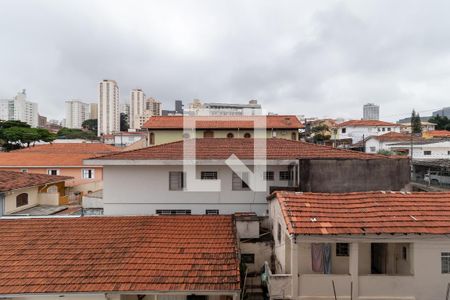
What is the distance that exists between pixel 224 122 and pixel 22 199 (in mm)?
16321

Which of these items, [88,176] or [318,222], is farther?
[88,176]

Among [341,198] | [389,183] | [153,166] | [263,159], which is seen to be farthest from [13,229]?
[389,183]

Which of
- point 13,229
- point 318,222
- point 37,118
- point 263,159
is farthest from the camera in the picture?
point 37,118

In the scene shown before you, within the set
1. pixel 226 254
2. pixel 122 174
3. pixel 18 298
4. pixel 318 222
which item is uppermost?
pixel 122 174

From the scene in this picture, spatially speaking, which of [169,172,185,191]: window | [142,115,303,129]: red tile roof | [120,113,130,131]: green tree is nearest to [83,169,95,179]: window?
[142,115,303,129]: red tile roof

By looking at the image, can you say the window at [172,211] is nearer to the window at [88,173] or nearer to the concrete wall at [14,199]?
the concrete wall at [14,199]

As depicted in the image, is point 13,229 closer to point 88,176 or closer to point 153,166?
point 153,166

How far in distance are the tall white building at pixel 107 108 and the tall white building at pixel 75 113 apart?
108 feet

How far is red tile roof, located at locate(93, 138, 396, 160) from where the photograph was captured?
1371 cm

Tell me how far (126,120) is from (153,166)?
Answer: 108 metres

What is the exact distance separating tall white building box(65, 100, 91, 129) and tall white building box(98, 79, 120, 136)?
A: 1294 inches

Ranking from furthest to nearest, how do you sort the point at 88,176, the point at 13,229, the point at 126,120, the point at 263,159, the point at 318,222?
the point at 126,120
the point at 88,176
the point at 263,159
the point at 13,229
the point at 318,222

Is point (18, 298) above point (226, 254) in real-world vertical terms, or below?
below

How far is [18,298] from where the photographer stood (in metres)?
8.59
